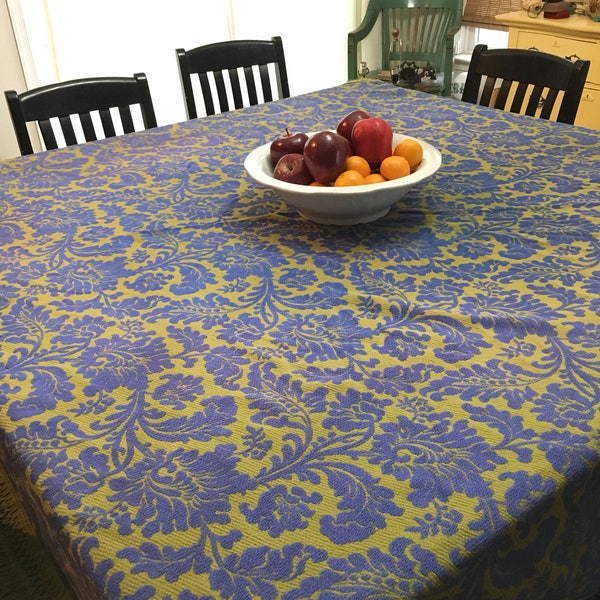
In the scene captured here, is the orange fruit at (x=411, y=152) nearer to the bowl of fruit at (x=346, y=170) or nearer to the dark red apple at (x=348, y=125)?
the bowl of fruit at (x=346, y=170)

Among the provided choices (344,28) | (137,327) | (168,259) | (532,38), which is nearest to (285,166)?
(168,259)

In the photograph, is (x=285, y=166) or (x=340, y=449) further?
(x=285, y=166)

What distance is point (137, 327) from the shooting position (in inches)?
35.5

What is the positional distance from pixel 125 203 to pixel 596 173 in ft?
3.10

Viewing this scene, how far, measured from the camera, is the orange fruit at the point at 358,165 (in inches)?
44.6

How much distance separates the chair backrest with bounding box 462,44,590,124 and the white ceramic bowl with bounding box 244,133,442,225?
2.19 feet

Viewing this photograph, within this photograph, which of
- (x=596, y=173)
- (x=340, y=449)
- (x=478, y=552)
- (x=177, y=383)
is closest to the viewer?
(x=478, y=552)

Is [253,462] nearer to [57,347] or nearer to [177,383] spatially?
[177,383]

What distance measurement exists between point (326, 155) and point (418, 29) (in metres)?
2.63

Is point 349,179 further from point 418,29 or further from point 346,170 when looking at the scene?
point 418,29

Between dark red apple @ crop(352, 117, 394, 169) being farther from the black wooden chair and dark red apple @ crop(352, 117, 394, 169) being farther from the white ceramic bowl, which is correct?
the black wooden chair

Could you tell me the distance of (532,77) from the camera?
1.71 metres

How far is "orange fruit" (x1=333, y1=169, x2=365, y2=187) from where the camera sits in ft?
3.58

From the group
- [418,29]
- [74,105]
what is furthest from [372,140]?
[418,29]
